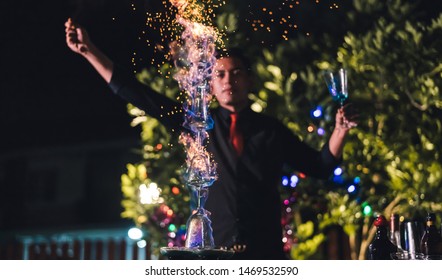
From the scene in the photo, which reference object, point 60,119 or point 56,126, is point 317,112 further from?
point 56,126

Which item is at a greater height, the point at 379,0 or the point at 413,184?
the point at 379,0

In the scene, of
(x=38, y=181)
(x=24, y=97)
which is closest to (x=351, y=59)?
(x=24, y=97)

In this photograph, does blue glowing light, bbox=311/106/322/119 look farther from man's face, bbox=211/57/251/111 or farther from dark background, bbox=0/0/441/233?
man's face, bbox=211/57/251/111

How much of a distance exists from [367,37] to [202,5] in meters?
1.56

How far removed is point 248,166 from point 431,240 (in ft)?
3.45

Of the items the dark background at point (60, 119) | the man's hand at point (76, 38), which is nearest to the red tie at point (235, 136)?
the man's hand at point (76, 38)

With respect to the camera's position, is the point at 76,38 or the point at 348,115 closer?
the point at 76,38

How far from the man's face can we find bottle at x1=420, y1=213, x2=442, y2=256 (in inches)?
47.4

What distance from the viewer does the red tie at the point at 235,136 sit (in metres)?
3.87

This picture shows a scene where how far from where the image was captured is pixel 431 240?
2.93m

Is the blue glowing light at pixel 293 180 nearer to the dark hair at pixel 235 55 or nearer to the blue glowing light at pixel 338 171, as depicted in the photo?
the blue glowing light at pixel 338 171

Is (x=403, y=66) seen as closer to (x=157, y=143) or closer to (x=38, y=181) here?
(x=157, y=143)

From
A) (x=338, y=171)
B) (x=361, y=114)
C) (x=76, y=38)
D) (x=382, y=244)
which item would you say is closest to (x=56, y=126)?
(x=338, y=171)

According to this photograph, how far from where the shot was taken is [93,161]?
539 inches
